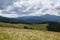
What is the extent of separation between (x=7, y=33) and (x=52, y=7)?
1.71 ft

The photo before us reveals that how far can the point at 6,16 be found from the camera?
171 centimetres

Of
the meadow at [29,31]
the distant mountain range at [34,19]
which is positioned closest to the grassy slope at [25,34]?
the meadow at [29,31]

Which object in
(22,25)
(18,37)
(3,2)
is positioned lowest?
(18,37)

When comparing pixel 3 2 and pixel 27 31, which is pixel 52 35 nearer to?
pixel 27 31

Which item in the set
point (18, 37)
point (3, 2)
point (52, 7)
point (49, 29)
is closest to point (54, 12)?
point (52, 7)

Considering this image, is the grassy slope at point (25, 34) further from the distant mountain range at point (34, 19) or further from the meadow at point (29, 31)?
the distant mountain range at point (34, 19)

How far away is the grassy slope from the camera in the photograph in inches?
60.9

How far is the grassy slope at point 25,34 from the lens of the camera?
1.55m

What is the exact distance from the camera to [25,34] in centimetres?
158

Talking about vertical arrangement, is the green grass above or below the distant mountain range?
below

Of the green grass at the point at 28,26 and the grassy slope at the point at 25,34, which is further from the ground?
the green grass at the point at 28,26

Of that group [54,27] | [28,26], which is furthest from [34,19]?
[54,27]

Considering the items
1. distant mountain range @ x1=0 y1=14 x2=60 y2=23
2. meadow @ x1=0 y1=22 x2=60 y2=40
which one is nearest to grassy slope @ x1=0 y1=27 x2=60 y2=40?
meadow @ x1=0 y1=22 x2=60 y2=40

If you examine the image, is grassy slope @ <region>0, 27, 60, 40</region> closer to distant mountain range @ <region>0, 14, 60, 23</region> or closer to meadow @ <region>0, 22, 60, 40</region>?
meadow @ <region>0, 22, 60, 40</region>
